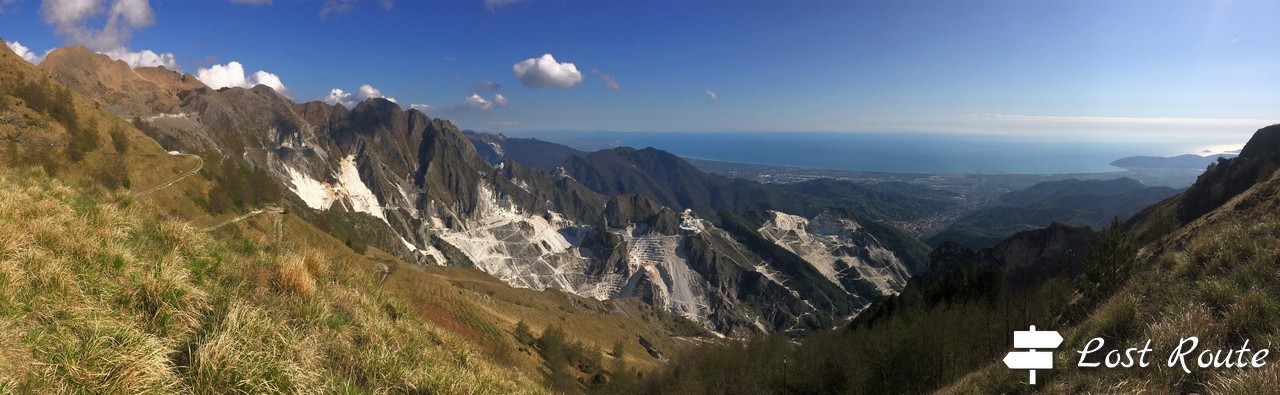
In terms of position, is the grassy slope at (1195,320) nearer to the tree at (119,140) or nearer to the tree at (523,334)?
the tree at (523,334)

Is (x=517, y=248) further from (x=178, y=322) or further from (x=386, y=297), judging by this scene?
(x=178, y=322)

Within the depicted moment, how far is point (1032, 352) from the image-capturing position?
27.2 ft

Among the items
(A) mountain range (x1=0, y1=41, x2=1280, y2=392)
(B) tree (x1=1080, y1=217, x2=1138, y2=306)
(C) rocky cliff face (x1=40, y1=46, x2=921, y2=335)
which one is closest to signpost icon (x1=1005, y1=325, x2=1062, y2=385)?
(A) mountain range (x1=0, y1=41, x2=1280, y2=392)

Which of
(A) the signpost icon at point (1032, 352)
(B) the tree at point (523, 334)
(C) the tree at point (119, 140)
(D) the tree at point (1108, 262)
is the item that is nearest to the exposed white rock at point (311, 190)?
(C) the tree at point (119, 140)

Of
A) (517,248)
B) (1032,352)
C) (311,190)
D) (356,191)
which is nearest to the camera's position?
(1032,352)

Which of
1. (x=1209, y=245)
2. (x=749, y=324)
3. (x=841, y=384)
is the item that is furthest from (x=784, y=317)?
(x=1209, y=245)

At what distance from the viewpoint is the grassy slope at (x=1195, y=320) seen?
5.89m

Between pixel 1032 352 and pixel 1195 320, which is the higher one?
pixel 1195 320

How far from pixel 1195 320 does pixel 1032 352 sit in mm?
2076

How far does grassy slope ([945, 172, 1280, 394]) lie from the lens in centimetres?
589

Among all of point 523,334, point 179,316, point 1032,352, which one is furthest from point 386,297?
point 523,334

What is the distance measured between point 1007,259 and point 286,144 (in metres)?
216

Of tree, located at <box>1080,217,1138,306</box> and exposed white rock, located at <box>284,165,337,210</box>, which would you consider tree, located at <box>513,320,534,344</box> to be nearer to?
tree, located at <box>1080,217,1138,306</box>

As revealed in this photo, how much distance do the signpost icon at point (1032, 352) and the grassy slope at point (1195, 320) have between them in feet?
0.56
